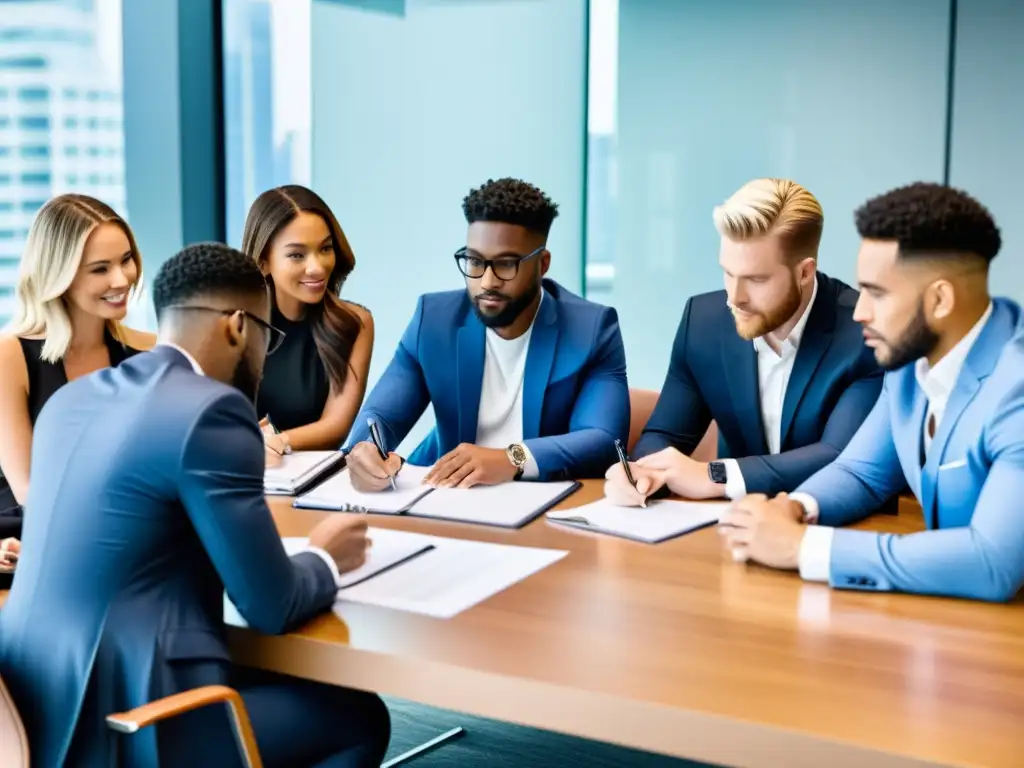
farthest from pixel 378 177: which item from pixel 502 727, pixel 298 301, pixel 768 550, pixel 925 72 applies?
pixel 768 550

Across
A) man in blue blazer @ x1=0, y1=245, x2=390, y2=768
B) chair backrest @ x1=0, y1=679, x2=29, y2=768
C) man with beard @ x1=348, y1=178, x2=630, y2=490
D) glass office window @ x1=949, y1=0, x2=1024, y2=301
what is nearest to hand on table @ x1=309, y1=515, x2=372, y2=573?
man in blue blazer @ x1=0, y1=245, x2=390, y2=768

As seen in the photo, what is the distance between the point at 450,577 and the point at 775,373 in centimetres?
135

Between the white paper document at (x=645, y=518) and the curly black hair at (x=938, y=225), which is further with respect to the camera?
the white paper document at (x=645, y=518)

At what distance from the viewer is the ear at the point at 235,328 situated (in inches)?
76.2

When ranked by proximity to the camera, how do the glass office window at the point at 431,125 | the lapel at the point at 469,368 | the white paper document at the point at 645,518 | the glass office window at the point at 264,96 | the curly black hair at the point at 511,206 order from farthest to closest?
the glass office window at the point at 264,96, the glass office window at the point at 431,125, the lapel at the point at 469,368, the curly black hair at the point at 511,206, the white paper document at the point at 645,518

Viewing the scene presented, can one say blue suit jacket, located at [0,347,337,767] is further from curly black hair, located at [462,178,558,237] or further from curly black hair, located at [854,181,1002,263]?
curly black hair, located at [462,178,558,237]

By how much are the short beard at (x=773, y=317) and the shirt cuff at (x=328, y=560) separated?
54.1 inches

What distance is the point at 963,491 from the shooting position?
2154mm

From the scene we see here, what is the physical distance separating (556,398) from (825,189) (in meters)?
1.88

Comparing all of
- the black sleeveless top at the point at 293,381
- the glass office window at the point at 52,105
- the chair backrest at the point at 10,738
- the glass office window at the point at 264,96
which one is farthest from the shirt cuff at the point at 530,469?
the glass office window at the point at 52,105

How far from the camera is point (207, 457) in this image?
1755mm

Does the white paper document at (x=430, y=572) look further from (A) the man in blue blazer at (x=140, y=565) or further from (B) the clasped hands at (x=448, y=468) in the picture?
(B) the clasped hands at (x=448, y=468)

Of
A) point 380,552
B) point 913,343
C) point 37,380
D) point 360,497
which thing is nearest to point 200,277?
point 380,552

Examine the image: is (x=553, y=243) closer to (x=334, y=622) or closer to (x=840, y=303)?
(x=840, y=303)
